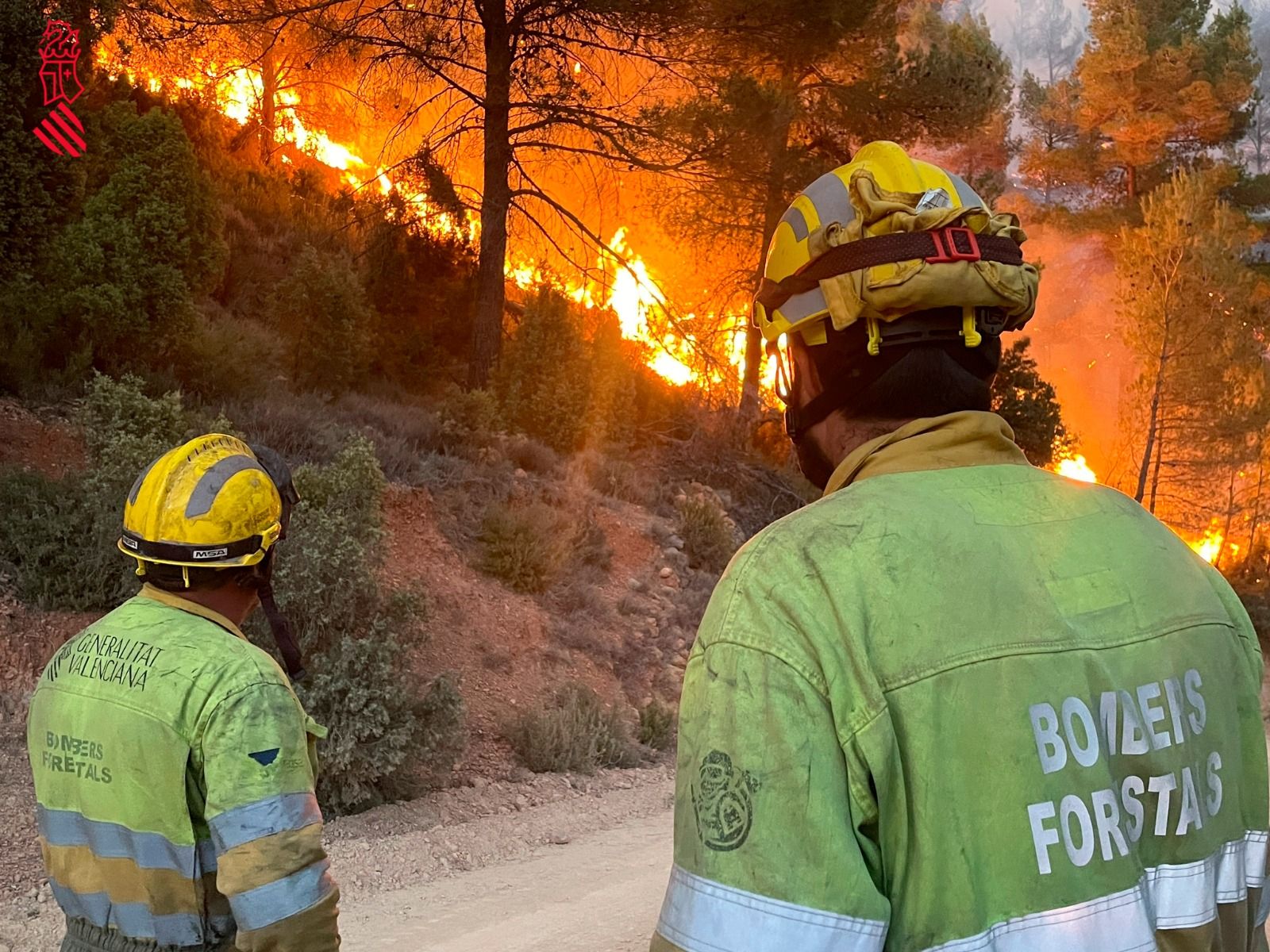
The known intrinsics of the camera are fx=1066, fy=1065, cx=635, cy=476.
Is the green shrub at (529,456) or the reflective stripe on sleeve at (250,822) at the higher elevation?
the green shrub at (529,456)

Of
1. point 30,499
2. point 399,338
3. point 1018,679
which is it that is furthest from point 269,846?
point 399,338

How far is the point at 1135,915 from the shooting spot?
1314 mm

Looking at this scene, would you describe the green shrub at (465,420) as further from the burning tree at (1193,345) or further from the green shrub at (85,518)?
the burning tree at (1193,345)

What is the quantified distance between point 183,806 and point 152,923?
250 mm

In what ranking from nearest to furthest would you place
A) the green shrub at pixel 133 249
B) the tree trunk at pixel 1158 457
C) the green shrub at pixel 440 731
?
the green shrub at pixel 440 731 < the green shrub at pixel 133 249 < the tree trunk at pixel 1158 457

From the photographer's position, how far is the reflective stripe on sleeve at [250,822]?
2.22 m

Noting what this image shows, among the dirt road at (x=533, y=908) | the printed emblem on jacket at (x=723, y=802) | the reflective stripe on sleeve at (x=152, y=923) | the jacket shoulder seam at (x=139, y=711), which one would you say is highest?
the printed emblem on jacket at (x=723, y=802)

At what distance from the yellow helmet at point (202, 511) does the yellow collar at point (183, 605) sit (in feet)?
0.25

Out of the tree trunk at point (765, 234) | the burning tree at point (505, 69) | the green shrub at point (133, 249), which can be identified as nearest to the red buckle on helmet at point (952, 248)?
the green shrub at point (133, 249)

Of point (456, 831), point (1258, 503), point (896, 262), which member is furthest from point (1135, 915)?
point (1258, 503)

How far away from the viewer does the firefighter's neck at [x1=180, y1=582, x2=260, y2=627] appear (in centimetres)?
255

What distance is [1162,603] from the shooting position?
144 centimetres

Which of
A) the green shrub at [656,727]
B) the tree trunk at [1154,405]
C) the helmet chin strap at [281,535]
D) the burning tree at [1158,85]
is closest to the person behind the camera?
the helmet chin strap at [281,535]

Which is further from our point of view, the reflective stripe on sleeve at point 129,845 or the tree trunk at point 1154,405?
the tree trunk at point 1154,405
